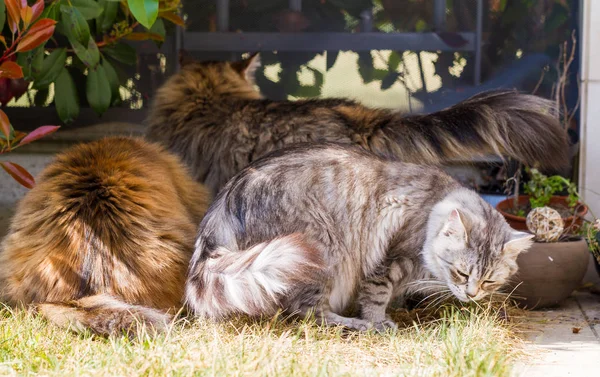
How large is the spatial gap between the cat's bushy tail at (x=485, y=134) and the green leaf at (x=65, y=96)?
1.76 meters

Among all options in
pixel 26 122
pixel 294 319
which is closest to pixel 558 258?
pixel 294 319

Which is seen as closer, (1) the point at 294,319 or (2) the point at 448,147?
A: (1) the point at 294,319

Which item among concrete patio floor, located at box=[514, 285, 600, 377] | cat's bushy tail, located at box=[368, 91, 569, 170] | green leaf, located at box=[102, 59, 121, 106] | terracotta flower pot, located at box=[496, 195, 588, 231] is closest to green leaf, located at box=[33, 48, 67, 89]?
green leaf, located at box=[102, 59, 121, 106]

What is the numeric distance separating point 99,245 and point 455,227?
4.89 feet

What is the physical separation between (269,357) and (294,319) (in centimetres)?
63

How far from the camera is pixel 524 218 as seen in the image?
156 inches

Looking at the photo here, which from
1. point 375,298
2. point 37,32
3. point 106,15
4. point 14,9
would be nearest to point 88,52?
point 106,15

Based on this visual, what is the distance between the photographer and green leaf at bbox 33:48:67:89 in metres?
3.94

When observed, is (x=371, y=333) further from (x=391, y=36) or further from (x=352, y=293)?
(x=391, y=36)

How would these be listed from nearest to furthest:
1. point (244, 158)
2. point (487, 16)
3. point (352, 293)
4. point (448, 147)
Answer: point (352, 293) < point (448, 147) < point (244, 158) < point (487, 16)

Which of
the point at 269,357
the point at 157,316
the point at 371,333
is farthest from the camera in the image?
the point at 371,333

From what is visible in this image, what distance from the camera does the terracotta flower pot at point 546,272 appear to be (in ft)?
11.8

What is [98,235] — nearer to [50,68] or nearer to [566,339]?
[50,68]

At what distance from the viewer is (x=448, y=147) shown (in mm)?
3592
